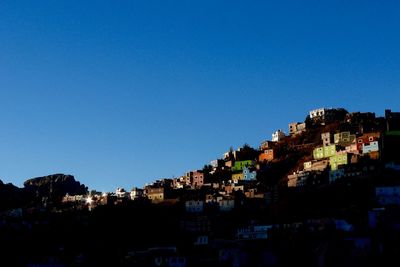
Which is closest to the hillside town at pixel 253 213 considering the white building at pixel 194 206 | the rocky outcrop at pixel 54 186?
the white building at pixel 194 206

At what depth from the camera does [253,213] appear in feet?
254

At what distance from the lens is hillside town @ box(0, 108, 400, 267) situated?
204ft

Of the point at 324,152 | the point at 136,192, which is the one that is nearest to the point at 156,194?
the point at 136,192

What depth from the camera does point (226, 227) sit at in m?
75.6

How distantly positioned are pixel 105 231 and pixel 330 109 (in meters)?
45.0

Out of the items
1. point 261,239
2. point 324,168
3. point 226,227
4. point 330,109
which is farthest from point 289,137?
point 261,239

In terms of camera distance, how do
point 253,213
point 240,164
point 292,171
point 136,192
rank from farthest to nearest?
1. point 240,164
2. point 136,192
3. point 292,171
4. point 253,213

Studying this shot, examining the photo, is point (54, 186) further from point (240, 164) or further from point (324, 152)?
point (324, 152)

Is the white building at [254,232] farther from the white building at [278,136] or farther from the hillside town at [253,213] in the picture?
the white building at [278,136]

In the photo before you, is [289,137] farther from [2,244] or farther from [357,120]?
[2,244]

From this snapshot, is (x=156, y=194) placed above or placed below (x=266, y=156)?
below

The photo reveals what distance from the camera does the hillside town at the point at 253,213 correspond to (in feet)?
204

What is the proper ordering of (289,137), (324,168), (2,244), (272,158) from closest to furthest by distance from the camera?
1. (2,244)
2. (324,168)
3. (272,158)
4. (289,137)

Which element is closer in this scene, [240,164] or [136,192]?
[136,192]
